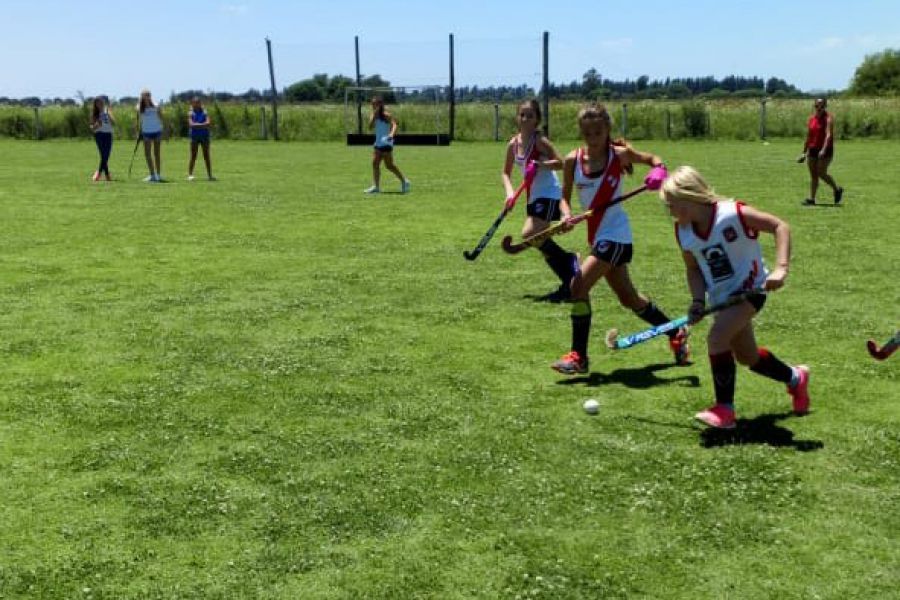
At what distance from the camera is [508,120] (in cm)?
3981

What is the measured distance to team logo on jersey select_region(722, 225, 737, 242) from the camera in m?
5.51

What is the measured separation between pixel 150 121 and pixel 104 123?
152 cm

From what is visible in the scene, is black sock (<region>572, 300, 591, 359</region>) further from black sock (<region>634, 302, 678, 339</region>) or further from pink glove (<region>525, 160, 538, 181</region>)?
pink glove (<region>525, 160, 538, 181</region>)

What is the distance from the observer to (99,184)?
2139 centimetres

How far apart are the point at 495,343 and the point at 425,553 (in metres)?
3.79

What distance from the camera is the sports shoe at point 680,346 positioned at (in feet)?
23.8

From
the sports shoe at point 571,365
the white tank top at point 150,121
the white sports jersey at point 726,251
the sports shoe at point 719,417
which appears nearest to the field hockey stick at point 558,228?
the sports shoe at point 571,365

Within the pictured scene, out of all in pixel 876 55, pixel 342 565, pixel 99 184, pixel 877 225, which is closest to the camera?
pixel 342 565

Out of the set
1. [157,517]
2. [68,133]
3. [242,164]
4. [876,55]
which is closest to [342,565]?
[157,517]

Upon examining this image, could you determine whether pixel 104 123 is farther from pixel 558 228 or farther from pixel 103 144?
pixel 558 228

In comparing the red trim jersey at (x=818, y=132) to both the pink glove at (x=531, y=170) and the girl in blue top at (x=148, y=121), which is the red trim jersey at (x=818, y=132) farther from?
the girl in blue top at (x=148, y=121)

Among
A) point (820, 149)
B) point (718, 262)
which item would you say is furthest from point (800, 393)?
point (820, 149)

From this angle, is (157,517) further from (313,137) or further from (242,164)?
(313,137)

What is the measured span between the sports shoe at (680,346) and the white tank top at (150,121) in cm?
1674
